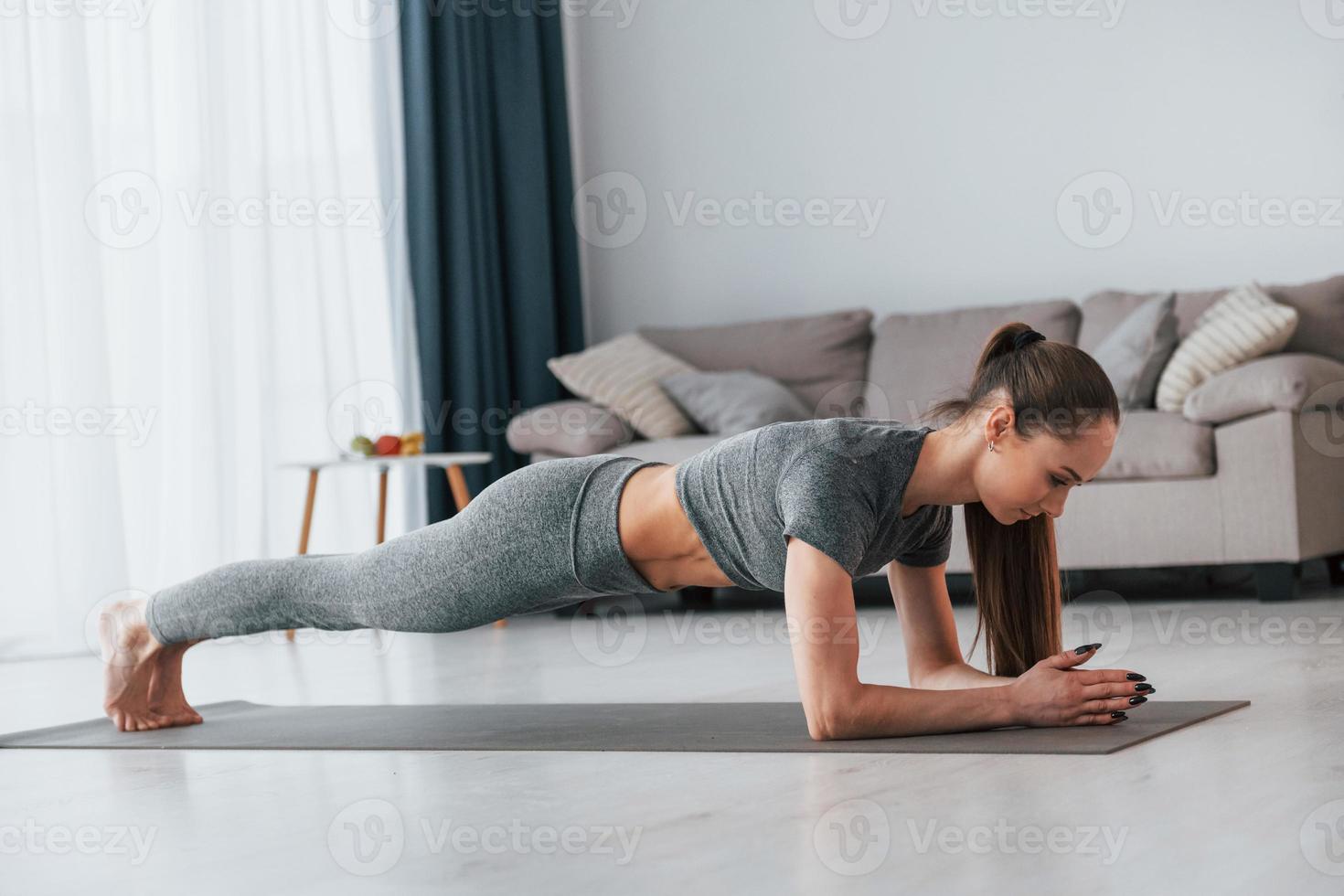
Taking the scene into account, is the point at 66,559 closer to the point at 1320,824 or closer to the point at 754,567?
the point at 754,567

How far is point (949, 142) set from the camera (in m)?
5.32

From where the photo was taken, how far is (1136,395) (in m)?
4.25

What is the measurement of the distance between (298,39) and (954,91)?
2.26m

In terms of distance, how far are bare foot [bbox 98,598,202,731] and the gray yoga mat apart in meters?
0.04

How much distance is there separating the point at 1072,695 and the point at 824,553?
1.33 ft

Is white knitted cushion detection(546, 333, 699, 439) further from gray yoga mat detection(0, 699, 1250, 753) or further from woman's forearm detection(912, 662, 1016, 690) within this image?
woman's forearm detection(912, 662, 1016, 690)

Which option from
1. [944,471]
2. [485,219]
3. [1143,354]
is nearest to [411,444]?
[485,219]

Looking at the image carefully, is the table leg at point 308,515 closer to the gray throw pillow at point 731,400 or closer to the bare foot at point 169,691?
the gray throw pillow at point 731,400

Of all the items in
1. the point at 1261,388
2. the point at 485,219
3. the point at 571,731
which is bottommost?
the point at 571,731

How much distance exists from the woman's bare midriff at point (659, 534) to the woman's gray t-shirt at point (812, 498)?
0.03 metres

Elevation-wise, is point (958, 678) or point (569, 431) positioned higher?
point (569, 431)

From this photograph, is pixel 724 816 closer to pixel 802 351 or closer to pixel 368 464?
pixel 368 464

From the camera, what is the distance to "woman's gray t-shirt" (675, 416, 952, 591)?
1.89 meters

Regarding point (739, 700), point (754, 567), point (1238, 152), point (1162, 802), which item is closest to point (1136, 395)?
point (1238, 152)
